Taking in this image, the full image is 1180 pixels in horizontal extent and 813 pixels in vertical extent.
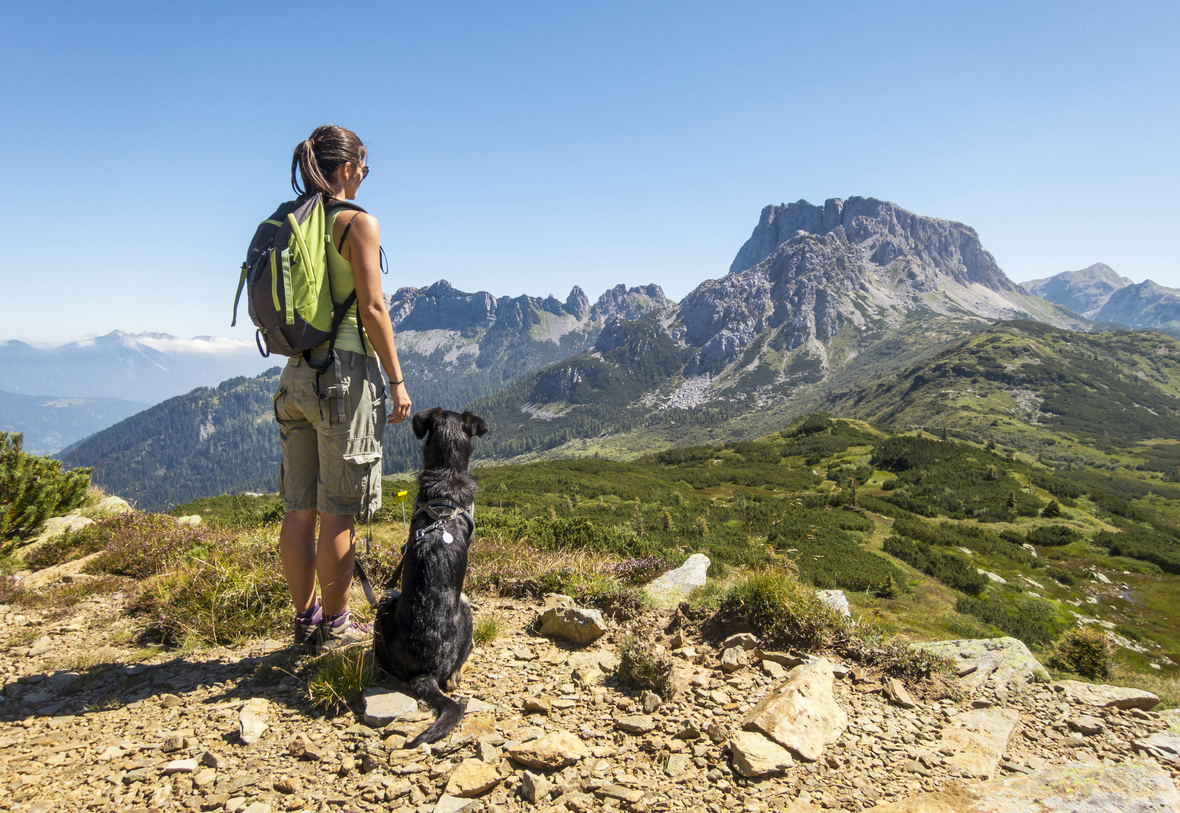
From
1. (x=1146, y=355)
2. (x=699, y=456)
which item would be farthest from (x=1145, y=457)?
(x=1146, y=355)

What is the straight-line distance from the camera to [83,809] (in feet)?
7.77

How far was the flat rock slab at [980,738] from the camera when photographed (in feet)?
9.37

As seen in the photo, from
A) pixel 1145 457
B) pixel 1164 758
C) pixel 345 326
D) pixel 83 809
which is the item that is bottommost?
pixel 1145 457

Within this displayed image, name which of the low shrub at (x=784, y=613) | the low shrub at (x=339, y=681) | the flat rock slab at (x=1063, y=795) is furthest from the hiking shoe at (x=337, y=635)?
the flat rock slab at (x=1063, y=795)

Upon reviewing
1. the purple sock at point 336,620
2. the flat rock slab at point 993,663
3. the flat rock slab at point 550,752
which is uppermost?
the purple sock at point 336,620

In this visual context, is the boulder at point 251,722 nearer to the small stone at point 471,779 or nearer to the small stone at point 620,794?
the small stone at point 471,779

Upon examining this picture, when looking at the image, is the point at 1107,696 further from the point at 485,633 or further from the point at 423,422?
the point at 423,422

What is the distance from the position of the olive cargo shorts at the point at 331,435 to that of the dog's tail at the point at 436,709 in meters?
1.24

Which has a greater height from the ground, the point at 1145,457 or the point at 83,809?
the point at 83,809

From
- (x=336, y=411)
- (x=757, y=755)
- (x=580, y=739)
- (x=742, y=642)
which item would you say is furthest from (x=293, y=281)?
(x=742, y=642)

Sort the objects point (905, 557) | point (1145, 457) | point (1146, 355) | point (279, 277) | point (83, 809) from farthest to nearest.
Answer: point (1146, 355) → point (1145, 457) → point (905, 557) → point (279, 277) → point (83, 809)

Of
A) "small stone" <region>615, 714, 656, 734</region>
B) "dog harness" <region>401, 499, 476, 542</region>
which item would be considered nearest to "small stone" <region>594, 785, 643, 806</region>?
"small stone" <region>615, 714, 656, 734</region>

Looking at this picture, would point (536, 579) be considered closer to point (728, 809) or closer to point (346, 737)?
point (346, 737)

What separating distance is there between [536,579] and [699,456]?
117 feet
